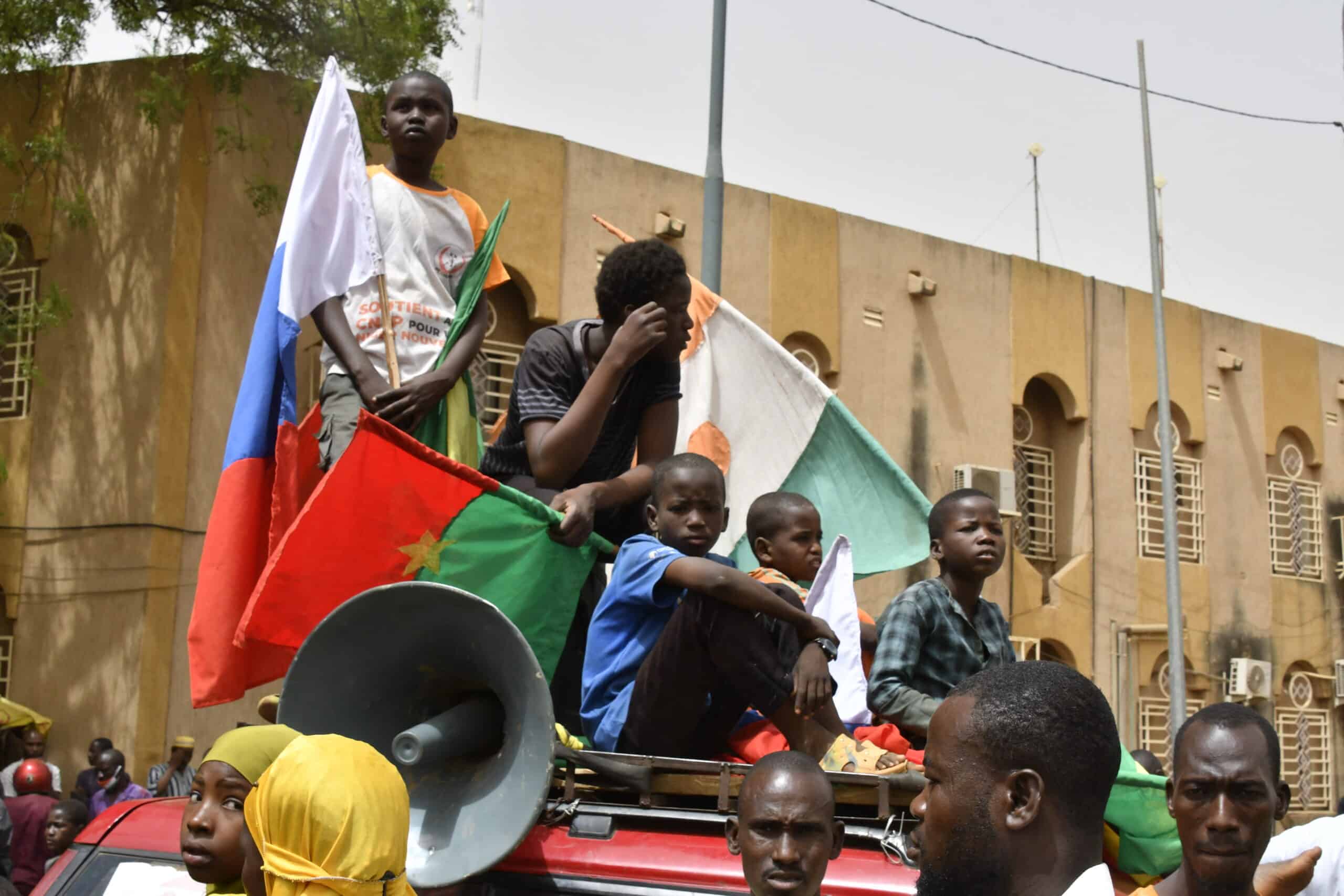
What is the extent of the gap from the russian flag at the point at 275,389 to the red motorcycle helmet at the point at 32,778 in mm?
4963

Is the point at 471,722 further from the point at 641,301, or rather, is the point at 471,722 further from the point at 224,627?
the point at 641,301

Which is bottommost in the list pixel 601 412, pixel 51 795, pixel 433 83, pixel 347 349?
pixel 51 795

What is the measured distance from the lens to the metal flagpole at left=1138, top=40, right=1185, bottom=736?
1653 cm

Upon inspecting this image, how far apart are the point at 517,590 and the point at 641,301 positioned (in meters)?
0.97

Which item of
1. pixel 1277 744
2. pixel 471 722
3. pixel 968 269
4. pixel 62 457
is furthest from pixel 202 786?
pixel 968 269

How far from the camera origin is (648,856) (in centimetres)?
318

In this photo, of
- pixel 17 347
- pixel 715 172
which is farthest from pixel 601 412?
pixel 17 347

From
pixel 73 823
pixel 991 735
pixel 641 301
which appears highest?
pixel 641 301

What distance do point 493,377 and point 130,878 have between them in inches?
399

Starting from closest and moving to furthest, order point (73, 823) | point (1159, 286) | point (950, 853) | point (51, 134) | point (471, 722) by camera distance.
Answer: point (950, 853)
point (471, 722)
point (73, 823)
point (51, 134)
point (1159, 286)

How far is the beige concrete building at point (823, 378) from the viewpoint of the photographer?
12.2 metres

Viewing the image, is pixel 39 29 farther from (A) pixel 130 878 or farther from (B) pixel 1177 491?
(B) pixel 1177 491

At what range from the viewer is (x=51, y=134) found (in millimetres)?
12297

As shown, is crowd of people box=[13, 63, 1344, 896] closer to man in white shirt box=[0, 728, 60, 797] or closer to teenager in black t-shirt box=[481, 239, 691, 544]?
teenager in black t-shirt box=[481, 239, 691, 544]
